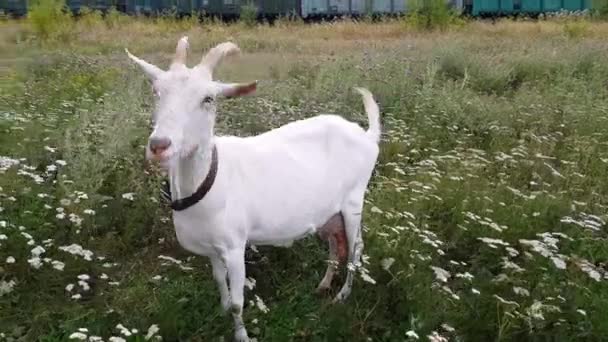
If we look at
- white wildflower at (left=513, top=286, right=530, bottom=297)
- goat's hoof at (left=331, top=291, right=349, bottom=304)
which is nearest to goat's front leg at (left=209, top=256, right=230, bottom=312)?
goat's hoof at (left=331, top=291, right=349, bottom=304)

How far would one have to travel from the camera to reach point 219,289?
4.84 metres

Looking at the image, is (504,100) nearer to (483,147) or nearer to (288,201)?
(483,147)

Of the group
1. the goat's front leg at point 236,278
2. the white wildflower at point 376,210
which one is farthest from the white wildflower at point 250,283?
the white wildflower at point 376,210

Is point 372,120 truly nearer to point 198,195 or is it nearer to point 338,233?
point 338,233

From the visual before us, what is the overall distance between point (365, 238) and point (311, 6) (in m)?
35.0

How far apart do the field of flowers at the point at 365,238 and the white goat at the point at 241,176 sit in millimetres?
297

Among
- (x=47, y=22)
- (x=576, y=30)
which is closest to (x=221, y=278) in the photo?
(x=47, y=22)

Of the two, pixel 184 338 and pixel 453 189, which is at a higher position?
pixel 453 189

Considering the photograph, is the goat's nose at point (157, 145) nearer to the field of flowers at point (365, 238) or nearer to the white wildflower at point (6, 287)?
the field of flowers at point (365, 238)

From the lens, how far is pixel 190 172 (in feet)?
13.9

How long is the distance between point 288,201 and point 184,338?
1.01 metres

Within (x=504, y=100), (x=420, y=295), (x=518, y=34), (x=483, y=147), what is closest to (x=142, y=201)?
(x=420, y=295)

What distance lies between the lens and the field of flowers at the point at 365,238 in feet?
15.6

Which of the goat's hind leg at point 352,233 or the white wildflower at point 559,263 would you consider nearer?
the white wildflower at point 559,263
